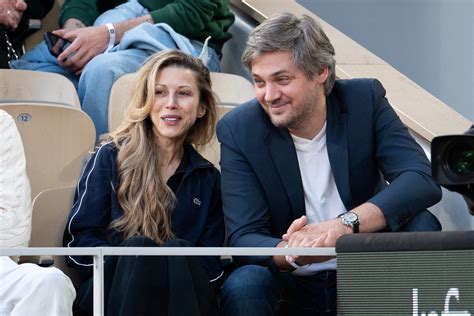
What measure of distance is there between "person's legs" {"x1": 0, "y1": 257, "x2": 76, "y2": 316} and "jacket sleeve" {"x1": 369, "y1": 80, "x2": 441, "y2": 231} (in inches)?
33.0

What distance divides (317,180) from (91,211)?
0.61 m

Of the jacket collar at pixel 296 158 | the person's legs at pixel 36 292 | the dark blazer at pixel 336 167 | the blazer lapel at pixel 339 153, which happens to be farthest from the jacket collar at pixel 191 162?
the person's legs at pixel 36 292

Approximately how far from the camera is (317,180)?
352cm

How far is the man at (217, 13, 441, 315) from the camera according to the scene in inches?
134

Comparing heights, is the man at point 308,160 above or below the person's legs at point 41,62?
above

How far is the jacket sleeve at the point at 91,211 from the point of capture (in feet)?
11.4

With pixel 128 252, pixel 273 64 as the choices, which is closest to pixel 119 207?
pixel 273 64

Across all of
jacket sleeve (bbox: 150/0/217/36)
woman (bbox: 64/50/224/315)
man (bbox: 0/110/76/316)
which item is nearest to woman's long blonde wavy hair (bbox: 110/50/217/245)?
woman (bbox: 64/50/224/315)

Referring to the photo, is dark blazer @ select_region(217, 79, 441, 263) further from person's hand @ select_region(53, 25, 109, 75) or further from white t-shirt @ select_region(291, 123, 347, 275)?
person's hand @ select_region(53, 25, 109, 75)

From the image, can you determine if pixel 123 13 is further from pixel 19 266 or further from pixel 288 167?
pixel 19 266

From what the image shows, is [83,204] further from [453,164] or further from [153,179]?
[453,164]

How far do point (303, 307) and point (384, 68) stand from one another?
1.74 m

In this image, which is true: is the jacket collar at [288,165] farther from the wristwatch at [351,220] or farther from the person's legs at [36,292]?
the person's legs at [36,292]

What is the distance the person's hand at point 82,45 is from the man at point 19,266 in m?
1.10
